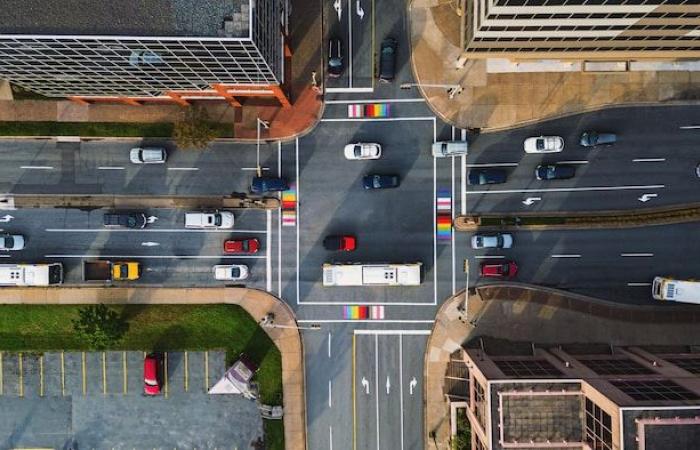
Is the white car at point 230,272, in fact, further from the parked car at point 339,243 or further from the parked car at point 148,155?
the parked car at point 148,155

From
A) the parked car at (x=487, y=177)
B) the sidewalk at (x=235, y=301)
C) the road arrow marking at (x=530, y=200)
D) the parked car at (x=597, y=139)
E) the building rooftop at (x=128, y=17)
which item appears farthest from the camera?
the sidewalk at (x=235, y=301)

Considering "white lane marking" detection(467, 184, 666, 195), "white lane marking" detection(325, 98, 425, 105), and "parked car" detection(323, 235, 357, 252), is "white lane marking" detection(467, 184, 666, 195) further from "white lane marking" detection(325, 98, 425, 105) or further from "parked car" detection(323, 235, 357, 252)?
"parked car" detection(323, 235, 357, 252)

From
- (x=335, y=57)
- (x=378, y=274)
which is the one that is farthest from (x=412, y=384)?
(x=335, y=57)

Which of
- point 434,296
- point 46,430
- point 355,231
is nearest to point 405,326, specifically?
point 434,296

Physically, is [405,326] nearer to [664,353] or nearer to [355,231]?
[355,231]

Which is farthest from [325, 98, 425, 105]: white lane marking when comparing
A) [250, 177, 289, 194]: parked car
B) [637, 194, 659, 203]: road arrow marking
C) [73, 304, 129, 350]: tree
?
[73, 304, 129, 350]: tree

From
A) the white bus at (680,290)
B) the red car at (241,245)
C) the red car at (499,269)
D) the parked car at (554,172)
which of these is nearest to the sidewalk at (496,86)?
the parked car at (554,172)
